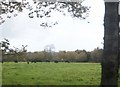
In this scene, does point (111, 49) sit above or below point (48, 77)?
above

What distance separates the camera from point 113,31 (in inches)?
557

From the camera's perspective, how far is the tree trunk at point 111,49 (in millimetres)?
14102

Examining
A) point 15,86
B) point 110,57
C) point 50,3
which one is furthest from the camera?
point 15,86

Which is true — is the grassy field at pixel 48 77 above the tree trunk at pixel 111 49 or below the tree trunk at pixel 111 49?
below

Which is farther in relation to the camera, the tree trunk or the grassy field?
the grassy field

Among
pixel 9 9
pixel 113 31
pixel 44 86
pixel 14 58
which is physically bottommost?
pixel 44 86

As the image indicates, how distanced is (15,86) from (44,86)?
80.3 inches

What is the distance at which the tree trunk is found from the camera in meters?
14.1

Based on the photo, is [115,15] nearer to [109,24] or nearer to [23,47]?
[109,24]

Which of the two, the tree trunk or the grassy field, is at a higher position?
the tree trunk

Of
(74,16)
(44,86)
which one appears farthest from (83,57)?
(74,16)

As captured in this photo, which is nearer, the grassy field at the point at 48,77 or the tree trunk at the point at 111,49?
the tree trunk at the point at 111,49

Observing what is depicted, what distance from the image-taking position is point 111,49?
14.1 m

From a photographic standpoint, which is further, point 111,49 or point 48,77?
point 48,77
